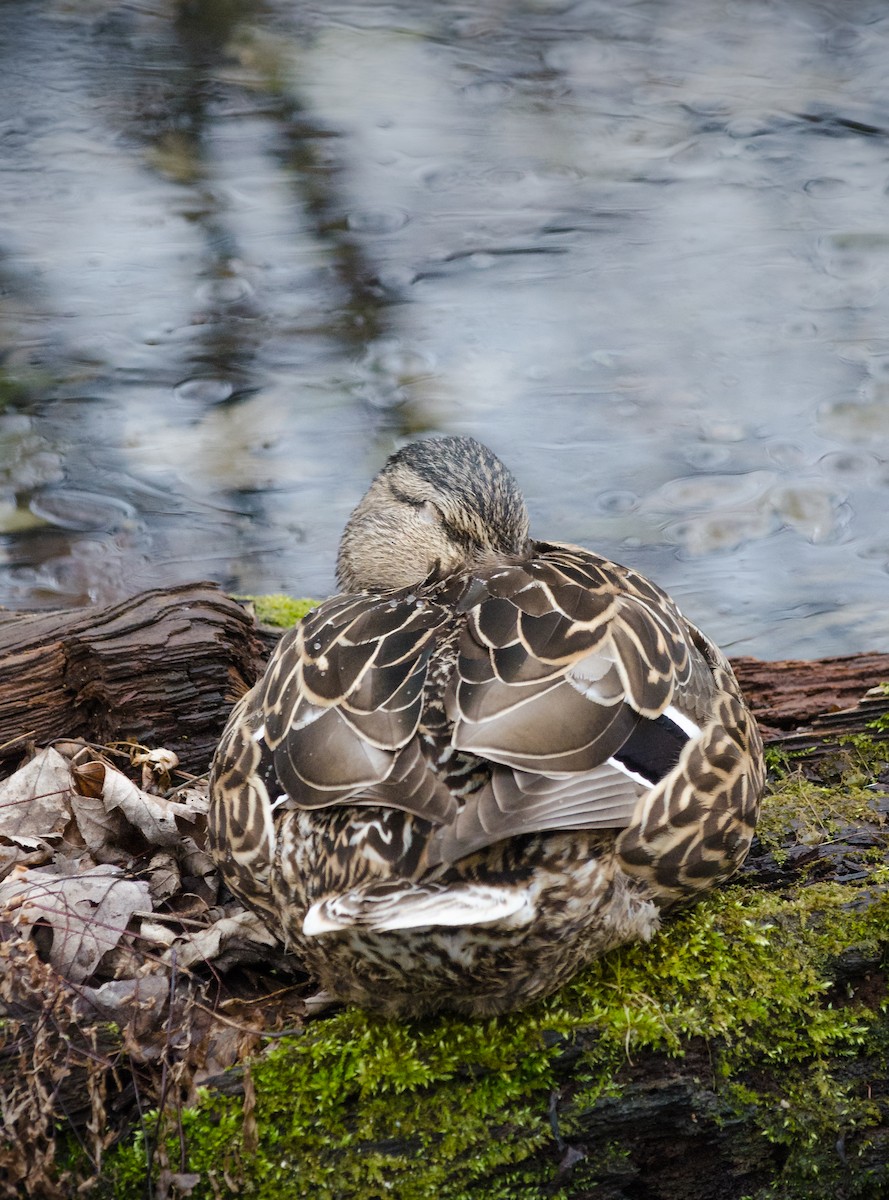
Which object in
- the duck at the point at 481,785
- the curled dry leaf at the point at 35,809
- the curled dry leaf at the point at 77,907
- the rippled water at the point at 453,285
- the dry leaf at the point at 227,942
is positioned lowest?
the rippled water at the point at 453,285

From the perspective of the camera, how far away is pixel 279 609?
23.1ft

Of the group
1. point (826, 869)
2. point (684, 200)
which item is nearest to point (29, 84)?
point (684, 200)

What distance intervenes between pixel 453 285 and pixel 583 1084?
9081 mm

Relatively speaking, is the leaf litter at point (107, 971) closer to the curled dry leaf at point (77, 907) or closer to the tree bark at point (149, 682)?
the curled dry leaf at point (77, 907)

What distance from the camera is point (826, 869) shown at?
4211mm

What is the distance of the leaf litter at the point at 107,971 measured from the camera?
3.27 meters


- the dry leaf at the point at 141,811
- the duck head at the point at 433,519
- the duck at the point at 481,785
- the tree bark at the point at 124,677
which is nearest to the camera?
the duck at the point at 481,785

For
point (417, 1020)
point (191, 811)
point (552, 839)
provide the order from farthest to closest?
point (191, 811) → point (417, 1020) → point (552, 839)

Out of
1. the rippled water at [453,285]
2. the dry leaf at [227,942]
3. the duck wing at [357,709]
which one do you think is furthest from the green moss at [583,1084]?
the rippled water at [453,285]

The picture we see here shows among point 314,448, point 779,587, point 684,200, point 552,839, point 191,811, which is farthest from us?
point 684,200

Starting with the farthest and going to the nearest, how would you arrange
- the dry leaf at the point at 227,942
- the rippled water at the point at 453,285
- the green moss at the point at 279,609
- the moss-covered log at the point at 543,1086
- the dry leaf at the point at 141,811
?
the rippled water at the point at 453,285 < the green moss at the point at 279,609 < the dry leaf at the point at 141,811 < the dry leaf at the point at 227,942 < the moss-covered log at the point at 543,1086

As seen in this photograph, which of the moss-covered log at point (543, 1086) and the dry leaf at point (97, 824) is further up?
the moss-covered log at point (543, 1086)

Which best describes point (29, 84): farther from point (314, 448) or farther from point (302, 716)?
point (302, 716)

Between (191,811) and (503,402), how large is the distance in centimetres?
652
